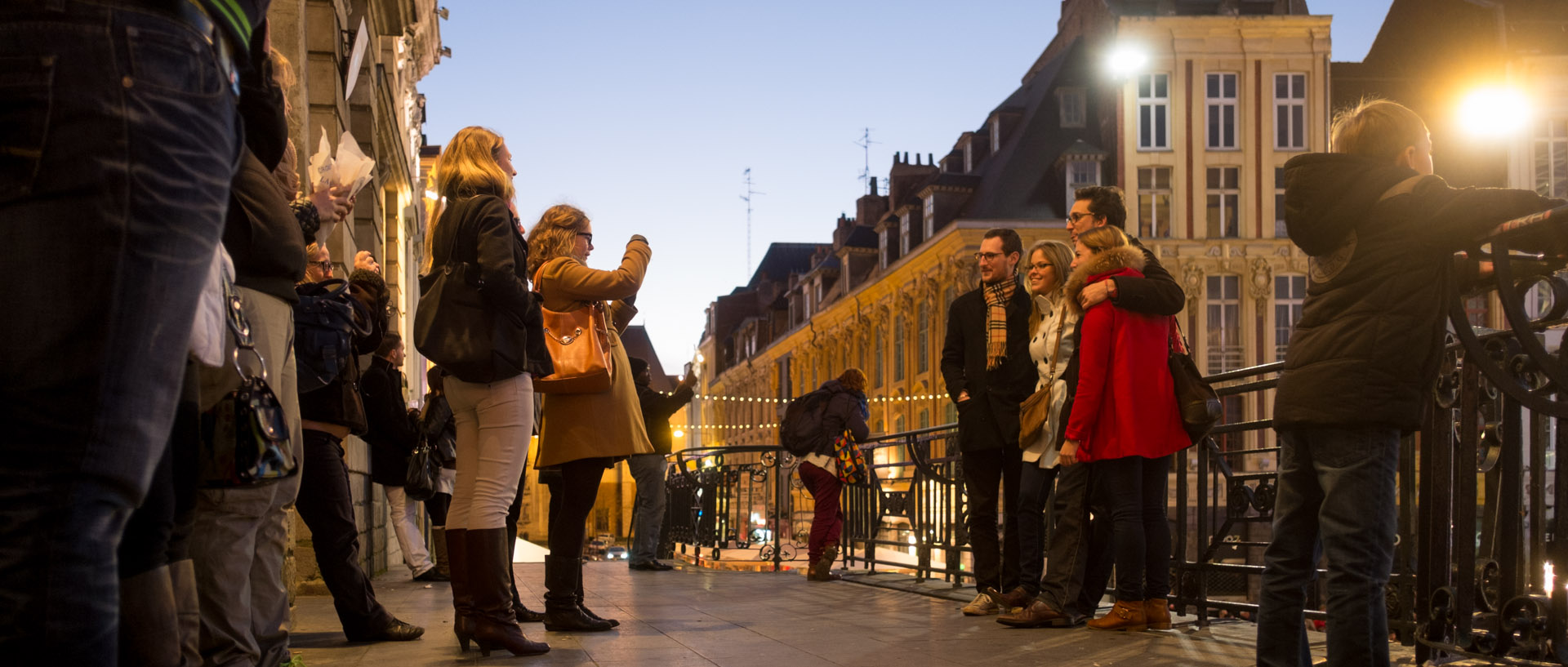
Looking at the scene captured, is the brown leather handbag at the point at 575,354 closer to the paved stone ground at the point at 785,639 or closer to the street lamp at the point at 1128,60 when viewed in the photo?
the paved stone ground at the point at 785,639

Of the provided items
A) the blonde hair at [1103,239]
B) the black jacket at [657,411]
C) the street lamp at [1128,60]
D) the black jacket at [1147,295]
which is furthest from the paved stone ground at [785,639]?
the street lamp at [1128,60]

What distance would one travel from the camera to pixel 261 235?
3760 mm

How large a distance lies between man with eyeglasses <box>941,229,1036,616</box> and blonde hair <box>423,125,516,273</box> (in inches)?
109

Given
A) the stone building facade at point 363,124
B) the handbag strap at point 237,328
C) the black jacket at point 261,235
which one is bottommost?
the handbag strap at point 237,328

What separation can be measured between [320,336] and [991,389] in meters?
3.77

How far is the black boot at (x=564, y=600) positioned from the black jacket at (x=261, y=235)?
263cm

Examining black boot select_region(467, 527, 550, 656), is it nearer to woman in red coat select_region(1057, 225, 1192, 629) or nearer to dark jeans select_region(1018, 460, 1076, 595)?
woman in red coat select_region(1057, 225, 1192, 629)

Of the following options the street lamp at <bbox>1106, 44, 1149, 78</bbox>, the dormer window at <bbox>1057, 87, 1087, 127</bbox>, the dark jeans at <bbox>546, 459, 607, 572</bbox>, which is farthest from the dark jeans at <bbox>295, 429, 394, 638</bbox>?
the dormer window at <bbox>1057, 87, 1087, 127</bbox>

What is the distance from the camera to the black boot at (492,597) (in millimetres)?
5355

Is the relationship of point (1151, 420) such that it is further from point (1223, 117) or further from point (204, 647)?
point (1223, 117)

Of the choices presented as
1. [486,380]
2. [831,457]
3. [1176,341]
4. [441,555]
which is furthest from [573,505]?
[831,457]

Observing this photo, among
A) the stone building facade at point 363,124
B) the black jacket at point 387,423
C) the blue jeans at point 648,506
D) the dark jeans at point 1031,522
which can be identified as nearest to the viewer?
the dark jeans at point 1031,522

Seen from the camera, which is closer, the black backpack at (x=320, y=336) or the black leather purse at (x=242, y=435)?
the black leather purse at (x=242, y=435)

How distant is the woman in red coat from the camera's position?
20.7 feet
